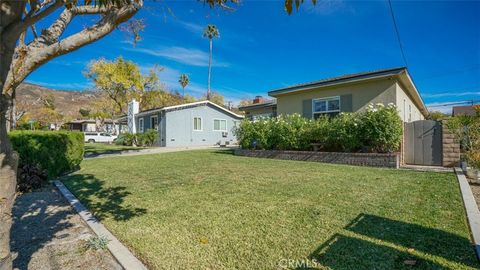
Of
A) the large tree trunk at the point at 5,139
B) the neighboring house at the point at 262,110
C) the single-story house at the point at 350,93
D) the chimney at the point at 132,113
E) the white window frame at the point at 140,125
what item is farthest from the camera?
the white window frame at the point at 140,125

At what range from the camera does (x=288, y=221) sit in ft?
12.4

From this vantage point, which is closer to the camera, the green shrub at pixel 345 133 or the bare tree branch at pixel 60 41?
the bare tree branch at pixel 60 41

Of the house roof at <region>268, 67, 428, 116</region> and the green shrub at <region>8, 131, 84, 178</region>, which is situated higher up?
the house roof at <region>268, 67, 428, 116</region>

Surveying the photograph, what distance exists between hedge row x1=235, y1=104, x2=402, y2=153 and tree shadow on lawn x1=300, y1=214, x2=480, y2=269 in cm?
628

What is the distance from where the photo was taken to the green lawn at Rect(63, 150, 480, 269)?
2756 mm

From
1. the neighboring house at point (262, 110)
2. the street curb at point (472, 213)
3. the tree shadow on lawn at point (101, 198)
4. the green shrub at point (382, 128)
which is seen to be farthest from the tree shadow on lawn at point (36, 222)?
the neighboring house at point (262, 110)

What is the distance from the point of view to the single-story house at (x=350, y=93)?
11.3 metres

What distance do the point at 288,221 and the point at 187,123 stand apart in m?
21.8

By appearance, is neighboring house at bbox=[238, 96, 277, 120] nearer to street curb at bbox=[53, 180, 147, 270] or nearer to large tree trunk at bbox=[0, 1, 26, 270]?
street curb at bbox=[53, 180, 147, 270]

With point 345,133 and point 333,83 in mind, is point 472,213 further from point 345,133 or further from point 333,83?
point 333,83

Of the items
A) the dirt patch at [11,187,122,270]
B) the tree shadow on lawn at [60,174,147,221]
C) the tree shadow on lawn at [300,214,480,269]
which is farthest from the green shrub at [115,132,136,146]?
the tree shadow on lawn at [300,214,480,269]

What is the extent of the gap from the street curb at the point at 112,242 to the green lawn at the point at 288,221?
9cm

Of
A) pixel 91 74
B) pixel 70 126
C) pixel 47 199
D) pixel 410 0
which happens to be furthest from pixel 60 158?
pixel 70 126

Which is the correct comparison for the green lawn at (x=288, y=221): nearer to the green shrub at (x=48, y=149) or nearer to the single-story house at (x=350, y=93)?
the green shrub at (x=48, y=149)
